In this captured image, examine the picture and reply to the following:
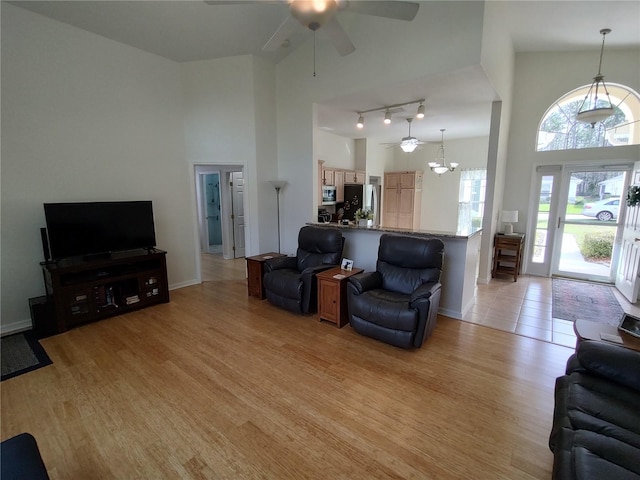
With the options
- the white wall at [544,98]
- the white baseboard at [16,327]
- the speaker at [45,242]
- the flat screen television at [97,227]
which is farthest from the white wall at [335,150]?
the white baseboard at [16,327]

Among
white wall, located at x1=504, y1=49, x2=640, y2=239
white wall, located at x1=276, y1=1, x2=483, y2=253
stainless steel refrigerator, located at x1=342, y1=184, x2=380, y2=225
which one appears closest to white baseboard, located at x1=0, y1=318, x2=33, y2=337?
white wall, located at x1=276, y1=1, x2=483, y2=253

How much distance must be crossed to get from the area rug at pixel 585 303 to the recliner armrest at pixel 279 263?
341 centimetres

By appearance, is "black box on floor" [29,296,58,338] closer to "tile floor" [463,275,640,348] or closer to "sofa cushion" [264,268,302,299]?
"sofa cushion" [264,268,302,299]

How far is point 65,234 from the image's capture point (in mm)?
3354

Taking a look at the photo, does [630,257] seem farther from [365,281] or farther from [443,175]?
[443,175]

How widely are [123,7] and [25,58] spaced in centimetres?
119

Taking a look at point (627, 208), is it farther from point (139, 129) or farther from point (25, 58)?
point (25, 58)

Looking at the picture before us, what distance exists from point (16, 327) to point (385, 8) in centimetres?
490

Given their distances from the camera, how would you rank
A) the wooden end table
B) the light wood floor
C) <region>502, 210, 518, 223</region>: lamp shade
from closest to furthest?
the light wood floor, the wooden end table, <region>502, 210, 518, 223</region>: lamp shade

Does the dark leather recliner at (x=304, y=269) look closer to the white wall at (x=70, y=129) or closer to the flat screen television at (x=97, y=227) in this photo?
the flat screen television at (x=97, y=227)

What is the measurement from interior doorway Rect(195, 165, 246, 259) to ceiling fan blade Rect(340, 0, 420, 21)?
14.3 feet

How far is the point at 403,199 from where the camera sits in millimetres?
8500

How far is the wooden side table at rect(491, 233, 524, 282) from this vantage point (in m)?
5.02

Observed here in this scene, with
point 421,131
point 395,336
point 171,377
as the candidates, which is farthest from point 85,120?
point 421,131
